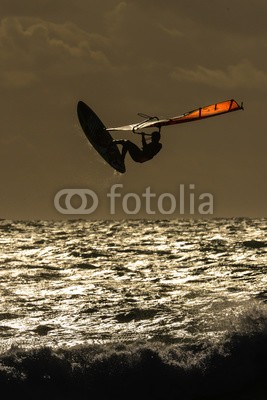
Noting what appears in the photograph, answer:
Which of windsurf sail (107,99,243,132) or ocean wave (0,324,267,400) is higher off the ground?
windsurf sail (107,99,243,132)

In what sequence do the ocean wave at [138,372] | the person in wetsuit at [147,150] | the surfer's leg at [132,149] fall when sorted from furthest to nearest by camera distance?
the surfer's leg at [132,149], the person in wetsuit at [147,150], the ocean wave at [138,372]

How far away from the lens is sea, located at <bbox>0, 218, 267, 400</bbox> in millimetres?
12711

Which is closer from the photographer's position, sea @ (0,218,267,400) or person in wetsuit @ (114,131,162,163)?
sea @ (0,218,267,400)

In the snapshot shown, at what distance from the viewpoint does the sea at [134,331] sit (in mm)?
12711

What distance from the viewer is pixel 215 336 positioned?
14578mm

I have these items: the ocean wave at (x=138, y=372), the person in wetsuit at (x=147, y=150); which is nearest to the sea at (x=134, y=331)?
the ocean wave at (x=138, y=372)

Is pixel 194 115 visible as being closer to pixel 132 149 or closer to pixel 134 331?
pixel 132 149

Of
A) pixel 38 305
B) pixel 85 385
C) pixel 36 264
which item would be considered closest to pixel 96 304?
pixel 38 305

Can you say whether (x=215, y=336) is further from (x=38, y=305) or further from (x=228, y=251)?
(x=228, y=251)

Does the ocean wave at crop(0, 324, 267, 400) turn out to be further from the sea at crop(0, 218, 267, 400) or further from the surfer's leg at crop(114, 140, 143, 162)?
the surfer's leg at crop(114, 140, 143, 162)

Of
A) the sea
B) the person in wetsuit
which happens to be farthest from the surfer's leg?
the sea

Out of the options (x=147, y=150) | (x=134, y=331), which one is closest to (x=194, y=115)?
(x=147, y=150)

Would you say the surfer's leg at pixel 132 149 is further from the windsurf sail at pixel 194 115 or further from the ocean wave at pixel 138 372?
the ocean wave at pixel 138 372

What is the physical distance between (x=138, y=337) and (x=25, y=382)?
3.14 meters
